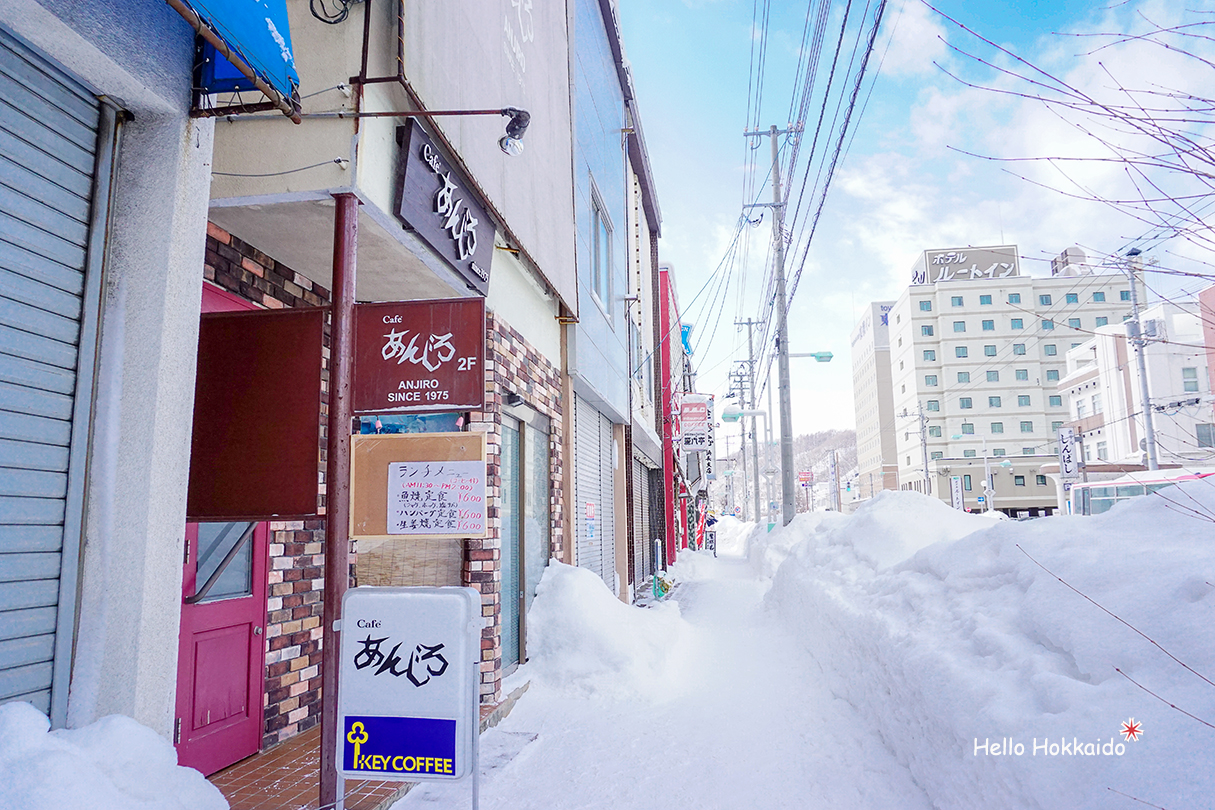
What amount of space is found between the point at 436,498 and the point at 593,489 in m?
7.70

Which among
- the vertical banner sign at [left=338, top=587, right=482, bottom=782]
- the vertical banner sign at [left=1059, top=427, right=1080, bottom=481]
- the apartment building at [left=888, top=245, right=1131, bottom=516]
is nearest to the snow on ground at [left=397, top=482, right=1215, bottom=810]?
the vertical banner sign at [left=338, top=587, right=482, bottom=782]

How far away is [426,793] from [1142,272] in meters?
4.78

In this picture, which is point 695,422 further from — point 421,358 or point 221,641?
point 221,641

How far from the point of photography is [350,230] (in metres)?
4.39

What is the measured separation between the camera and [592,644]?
295 inches

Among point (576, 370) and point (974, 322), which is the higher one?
point (974, 322)

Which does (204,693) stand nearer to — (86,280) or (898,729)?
(86,280)

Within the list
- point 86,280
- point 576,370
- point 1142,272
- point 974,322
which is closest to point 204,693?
point 86,280

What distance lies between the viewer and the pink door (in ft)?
14.8

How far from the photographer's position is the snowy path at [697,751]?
4566 millimetres

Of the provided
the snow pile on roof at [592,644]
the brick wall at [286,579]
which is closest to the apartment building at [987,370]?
the snow pile on roof at [592,644]

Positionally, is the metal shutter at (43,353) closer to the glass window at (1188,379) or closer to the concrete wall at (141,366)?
the concrete wall at (141,366)

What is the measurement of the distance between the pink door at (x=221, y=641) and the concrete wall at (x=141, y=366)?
123 cm

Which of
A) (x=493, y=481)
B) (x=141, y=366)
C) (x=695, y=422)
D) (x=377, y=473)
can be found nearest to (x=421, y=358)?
(x=377, y=473)
